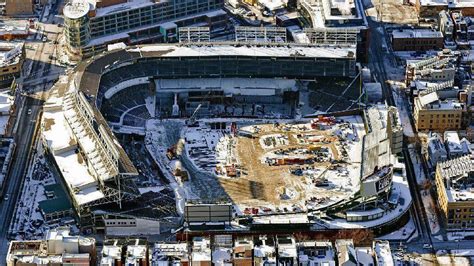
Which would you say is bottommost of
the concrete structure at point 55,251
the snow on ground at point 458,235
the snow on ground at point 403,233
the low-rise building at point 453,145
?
the snow on ground at point 458,235

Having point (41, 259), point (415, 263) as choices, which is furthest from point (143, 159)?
point (415, 263)

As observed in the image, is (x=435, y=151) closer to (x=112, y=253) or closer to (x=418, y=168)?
(x=418, y=168)

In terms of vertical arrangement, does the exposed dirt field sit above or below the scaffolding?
below

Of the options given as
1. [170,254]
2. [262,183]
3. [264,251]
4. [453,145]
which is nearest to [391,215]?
[262,183]

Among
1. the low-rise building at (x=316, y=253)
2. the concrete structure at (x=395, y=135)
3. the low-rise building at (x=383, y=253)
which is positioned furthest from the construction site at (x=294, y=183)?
the low-rise building at (x=316, y=253)

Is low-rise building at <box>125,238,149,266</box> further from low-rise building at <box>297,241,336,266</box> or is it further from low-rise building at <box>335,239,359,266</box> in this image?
low-rise building at <box>335,239,359,266</box>

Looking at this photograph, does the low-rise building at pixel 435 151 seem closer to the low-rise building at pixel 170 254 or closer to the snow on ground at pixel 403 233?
the snow on ground at pixel 403 233

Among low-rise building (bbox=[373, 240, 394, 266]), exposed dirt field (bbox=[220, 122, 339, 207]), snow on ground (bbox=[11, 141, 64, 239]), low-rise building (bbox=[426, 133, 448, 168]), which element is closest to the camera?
low-rise building (bbox=[373, 240, 394, 266])

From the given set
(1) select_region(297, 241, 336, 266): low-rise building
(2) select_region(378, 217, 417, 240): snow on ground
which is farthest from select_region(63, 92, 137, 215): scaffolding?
(2) select_region(378, 217, 417, 240): snow on ground
